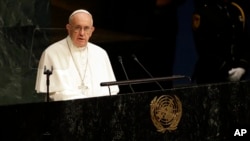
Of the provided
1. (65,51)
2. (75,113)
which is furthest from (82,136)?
(65,51)

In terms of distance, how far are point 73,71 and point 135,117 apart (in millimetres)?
1230

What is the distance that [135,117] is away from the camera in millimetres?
4191

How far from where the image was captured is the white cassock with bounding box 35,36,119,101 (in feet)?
16.4

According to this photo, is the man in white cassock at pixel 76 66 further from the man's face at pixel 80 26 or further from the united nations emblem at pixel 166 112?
the united nations emblem at pixel 166 112

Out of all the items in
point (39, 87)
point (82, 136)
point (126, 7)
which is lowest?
point (82, 136)

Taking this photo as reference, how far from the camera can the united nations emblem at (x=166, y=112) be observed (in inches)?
→ 167

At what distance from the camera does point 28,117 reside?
152 inches

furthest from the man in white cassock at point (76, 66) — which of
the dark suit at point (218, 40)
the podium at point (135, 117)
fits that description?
the dark suit at point (218, 40)

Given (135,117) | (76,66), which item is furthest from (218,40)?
(135,117)

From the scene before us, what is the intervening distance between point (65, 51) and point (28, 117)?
1.55 metres

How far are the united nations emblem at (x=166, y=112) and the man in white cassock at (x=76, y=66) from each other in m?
0.87

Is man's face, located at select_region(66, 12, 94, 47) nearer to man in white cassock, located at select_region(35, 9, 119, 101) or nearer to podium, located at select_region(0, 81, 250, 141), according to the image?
man in white cassock, located at select_region(35, 9, 119, 101)

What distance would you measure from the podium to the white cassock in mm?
845

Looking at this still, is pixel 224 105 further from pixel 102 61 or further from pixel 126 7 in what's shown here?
pixel 126 7
